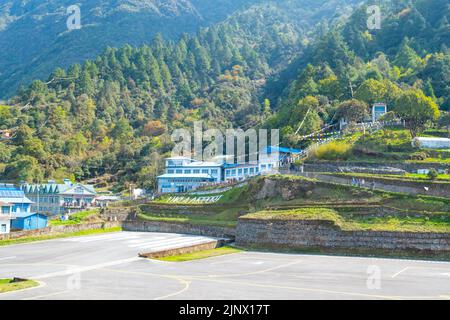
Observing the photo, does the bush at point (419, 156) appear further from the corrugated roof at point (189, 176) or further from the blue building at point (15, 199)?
the blue building at point (15, 199)

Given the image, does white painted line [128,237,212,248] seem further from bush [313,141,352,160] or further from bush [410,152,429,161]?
bush [410,152,429,161]

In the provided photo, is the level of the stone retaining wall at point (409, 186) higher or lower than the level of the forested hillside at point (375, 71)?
lower

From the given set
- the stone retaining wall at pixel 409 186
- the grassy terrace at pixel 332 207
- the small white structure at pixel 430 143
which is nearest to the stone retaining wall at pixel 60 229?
the grassy terrace at pixel 332 207

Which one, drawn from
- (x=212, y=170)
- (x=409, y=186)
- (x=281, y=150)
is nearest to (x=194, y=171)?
(x=212, y=170)

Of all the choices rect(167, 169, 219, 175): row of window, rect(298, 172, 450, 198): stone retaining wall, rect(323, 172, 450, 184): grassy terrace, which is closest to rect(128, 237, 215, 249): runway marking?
rect(298, 172, 450, 198): stone retaining wall

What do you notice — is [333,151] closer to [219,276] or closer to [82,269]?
[219,276]
